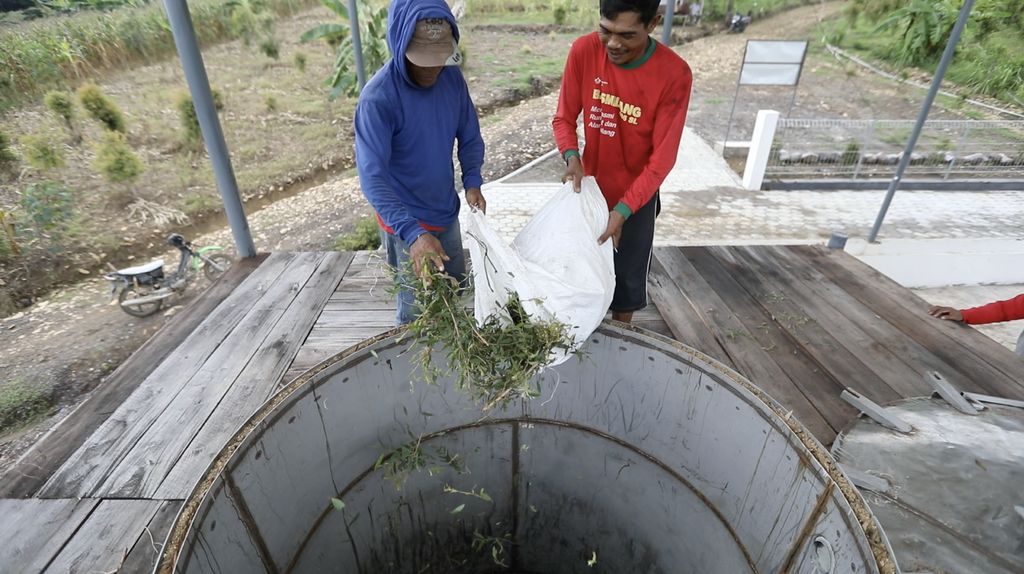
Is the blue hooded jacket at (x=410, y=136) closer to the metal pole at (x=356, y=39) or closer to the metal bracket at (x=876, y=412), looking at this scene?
the metal pole at (x=356, y=39)

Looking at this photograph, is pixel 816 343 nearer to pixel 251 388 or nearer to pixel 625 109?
pixel 625 109

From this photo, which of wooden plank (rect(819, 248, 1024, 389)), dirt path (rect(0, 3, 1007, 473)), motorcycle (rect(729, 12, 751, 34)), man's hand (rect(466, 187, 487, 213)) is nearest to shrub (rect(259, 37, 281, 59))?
dirt path (rect(0, 3, 1007, 473))

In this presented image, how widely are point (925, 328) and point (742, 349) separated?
1.31 meters

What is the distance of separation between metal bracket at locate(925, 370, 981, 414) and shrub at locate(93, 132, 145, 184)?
1115 centimetres

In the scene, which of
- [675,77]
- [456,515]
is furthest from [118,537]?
[675,77]

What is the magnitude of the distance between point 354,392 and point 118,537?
104cm

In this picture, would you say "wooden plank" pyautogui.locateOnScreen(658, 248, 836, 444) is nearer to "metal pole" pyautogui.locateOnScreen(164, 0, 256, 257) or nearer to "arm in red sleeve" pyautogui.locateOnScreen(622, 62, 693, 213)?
"arm in red sleeve" pyautogui.locateOnScreen(622, 62, 693, 213)

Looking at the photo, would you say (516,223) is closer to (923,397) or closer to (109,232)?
(923,397)

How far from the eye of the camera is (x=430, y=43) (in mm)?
1797

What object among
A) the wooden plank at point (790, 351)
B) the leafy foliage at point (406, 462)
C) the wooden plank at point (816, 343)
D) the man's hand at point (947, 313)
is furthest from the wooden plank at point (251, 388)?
the man's hand at point (947, 313)

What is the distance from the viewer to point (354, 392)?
2012mm

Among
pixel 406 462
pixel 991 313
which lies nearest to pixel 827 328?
pixel 991 313

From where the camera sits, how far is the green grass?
4469mm

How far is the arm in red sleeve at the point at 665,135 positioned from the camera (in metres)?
2.05
